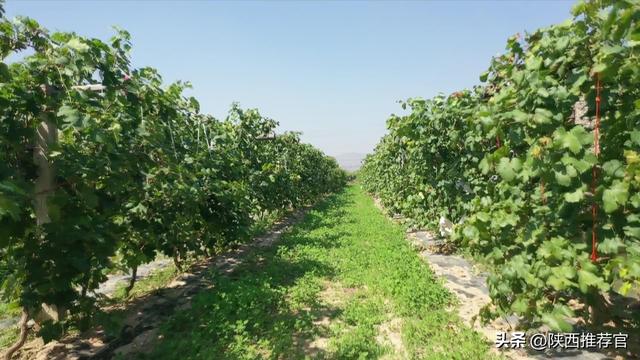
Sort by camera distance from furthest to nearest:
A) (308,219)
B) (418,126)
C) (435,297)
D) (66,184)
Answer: (308,219) < (418,126) < (435,297) < (66,184)

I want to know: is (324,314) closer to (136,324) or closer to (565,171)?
(136,324)

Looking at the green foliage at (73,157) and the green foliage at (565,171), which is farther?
the green foliage at (73,157)

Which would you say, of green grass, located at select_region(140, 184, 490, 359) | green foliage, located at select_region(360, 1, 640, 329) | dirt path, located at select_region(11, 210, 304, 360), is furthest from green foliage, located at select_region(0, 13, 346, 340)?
green foliage, located at select_region(360, 1, 640, 329)

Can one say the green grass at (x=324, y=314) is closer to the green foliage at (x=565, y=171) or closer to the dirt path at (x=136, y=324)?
the dirt path at (x=136, y=324)

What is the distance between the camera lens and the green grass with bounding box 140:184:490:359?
162 inches

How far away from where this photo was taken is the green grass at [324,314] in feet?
13.5

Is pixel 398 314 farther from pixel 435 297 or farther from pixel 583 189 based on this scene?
pixel 583 189

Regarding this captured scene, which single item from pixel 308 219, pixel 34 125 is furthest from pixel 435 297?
pixel 308 219

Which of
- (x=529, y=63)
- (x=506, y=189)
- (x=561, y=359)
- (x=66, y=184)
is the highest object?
(x=529, y=63)

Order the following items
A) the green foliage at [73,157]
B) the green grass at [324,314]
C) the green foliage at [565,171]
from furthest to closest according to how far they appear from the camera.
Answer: the green grass at [324,314], the green foliage at [73,157], the green foliage at [565,171]

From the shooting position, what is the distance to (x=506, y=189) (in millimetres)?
3408

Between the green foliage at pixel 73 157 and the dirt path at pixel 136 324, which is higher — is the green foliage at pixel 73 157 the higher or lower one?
the higher one

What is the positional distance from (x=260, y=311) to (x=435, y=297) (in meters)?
2.43

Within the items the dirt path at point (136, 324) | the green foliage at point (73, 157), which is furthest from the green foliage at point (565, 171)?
the dirt path at point (136, 324)
